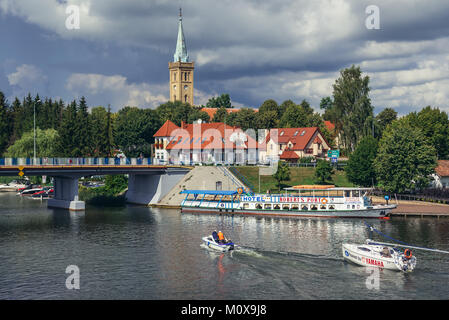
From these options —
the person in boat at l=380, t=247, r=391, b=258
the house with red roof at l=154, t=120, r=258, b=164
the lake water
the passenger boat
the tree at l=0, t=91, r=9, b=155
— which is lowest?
the lake water

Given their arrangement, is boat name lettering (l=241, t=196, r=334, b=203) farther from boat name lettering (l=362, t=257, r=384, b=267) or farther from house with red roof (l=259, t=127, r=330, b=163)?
house with red roof (l=259, t=127, r=330, b=163)

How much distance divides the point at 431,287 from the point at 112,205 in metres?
81.0

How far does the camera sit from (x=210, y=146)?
132m

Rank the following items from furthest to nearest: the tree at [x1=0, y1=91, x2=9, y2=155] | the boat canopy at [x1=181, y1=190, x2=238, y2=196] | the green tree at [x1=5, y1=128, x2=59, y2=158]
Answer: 1. the tree at [x1=0, y1=91, x2=9, y2=155]
2. the green tree at [x1=5, y1=128, x2=59, y2=158]
3. the boat canopy at [x1=181, y1=190, x2=238, y2=196]

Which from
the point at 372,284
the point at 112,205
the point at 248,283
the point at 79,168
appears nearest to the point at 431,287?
the point at 372,284

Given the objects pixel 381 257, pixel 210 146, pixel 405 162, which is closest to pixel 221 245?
pixel 381 257

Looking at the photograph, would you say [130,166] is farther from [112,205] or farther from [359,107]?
[359,107]

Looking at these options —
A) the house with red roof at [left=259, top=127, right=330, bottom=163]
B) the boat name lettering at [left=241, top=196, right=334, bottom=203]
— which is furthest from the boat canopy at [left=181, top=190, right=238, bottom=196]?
the house with red roof at [left=259, top=127, right=330, bottom=163]

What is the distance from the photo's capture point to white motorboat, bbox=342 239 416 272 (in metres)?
51.0

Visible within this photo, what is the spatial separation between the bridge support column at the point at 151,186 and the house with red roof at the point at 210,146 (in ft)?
36.0

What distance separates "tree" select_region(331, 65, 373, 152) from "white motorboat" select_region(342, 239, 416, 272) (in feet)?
240

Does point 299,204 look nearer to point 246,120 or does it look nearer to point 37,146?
point 246,120

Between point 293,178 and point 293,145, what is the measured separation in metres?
21.1
